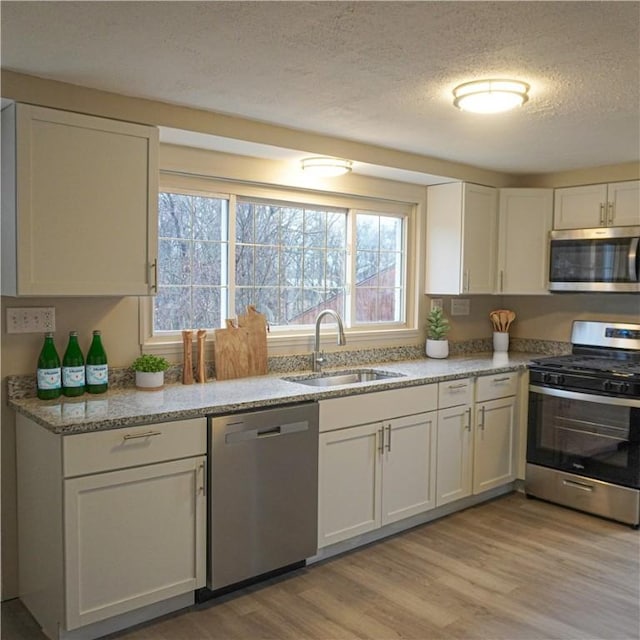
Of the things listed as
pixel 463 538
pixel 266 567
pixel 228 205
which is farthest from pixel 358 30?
pixel 463 538

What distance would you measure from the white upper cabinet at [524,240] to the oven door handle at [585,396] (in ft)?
2.49

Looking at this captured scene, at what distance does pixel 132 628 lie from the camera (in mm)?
2477

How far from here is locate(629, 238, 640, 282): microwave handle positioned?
387 cm

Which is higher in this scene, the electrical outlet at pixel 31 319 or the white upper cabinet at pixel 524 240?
the white upper cabinet at pixel 524 240

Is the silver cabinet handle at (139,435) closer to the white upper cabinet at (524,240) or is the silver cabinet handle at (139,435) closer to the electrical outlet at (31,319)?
the electrical outlet at (31,319)

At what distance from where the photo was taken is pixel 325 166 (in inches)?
136

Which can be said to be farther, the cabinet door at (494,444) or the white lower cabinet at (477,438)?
the cabinet door at (494,444)

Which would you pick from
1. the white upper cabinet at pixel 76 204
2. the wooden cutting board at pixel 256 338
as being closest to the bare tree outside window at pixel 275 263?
the wooden cutting board at pixel 256 338

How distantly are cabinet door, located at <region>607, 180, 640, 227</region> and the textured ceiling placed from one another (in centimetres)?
92

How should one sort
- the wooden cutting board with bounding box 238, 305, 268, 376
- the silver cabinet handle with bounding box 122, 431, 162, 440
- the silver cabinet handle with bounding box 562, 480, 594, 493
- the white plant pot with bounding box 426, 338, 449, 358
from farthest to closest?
the white plant pot with bounding box 426, 338, 449, 358, the silver cabinet handle with bounding box 562, 480, 594, 493, the wooden cutting board with bounding box 238, 305, 268, 376, the silver cabinet handle with bounding box 122, 431, 162, 440

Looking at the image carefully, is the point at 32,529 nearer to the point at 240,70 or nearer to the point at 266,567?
the point at 266,567

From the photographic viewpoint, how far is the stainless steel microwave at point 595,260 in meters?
3.90

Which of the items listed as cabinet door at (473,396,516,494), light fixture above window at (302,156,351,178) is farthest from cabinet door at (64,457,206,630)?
cabinet door at (473,396,516,494)

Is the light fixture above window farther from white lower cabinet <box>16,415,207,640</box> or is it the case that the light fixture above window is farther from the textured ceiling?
white lower cabinet <box>16,415,207,640</box>
